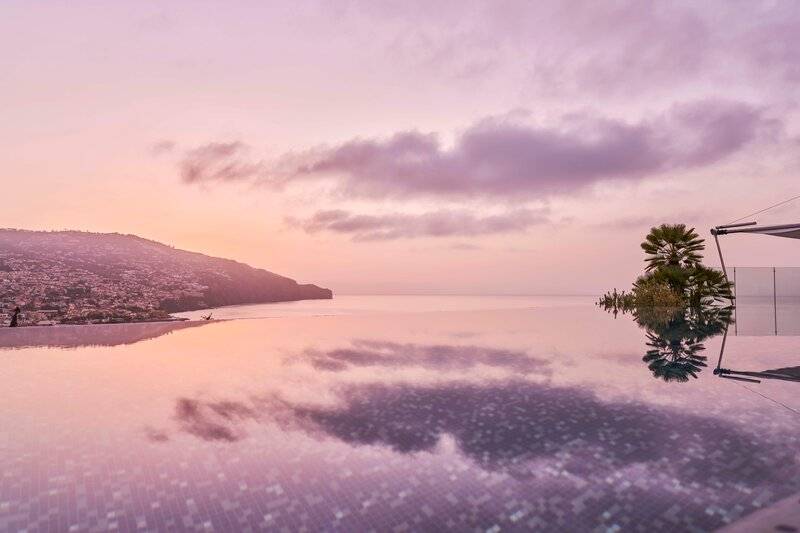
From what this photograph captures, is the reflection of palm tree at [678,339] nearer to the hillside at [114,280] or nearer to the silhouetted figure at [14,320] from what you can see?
the hillside at [114,280]

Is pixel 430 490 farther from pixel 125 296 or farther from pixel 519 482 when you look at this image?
pixel 125 296

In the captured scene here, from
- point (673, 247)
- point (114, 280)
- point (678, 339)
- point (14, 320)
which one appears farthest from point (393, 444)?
point (114, 280)

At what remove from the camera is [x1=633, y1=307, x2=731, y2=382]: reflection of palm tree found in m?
10.4

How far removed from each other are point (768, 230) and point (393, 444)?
1304cm

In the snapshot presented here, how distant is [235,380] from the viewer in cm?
1010

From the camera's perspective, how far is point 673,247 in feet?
92.0

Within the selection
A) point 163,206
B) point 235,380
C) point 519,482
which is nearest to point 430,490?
point 519,482

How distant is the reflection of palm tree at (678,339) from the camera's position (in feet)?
34.2

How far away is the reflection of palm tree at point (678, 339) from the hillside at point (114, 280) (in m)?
21.4

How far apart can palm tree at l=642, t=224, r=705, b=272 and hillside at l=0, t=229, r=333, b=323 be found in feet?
95.4

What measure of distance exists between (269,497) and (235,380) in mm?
6458

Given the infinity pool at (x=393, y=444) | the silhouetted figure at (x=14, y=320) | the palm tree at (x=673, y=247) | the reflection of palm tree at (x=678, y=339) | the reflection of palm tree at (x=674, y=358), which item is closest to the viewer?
the infinity pool at (x=393, y=444)

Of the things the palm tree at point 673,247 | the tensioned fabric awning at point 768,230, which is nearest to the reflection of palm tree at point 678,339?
the palm tree at point 673,247

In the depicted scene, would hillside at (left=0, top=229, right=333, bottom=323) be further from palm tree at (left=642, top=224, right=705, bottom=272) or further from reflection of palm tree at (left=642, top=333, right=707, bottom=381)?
palm tree at (left=642, top=224, right=705, bottom=272)
